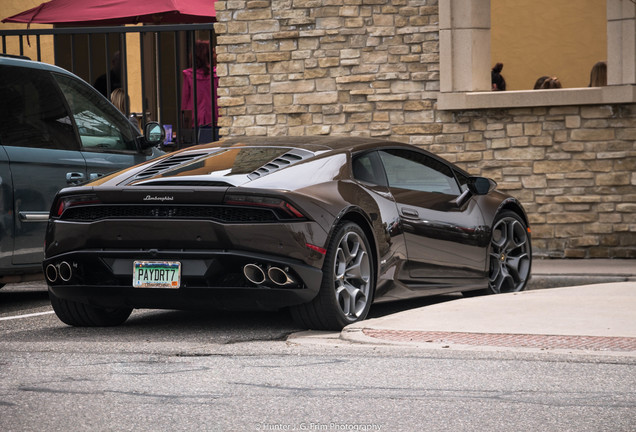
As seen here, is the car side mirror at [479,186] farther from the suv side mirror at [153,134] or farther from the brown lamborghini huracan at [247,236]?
the suv side mirror at [153,134]

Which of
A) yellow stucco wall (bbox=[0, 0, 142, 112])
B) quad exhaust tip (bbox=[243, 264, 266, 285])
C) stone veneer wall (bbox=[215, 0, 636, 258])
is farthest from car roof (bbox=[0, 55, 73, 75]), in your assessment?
yellow stucco wall (bbox=[0, 0, 142, 112])

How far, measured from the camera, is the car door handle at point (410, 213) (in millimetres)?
8242

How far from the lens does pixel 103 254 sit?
7340mm

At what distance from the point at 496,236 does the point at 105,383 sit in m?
4.71

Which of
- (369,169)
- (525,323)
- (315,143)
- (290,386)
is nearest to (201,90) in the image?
(315,143)

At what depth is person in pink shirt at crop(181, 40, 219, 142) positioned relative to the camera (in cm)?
1477

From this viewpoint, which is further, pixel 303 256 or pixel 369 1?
pixel 369 1

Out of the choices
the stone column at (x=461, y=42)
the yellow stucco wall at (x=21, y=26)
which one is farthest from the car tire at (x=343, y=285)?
the yellow stucco wall at (x=21, y=26)

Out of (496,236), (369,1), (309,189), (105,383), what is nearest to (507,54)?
(369,1)

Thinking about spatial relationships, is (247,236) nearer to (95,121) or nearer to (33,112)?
(33,112)

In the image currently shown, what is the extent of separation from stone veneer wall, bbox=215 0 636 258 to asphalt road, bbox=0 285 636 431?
638 centimetres

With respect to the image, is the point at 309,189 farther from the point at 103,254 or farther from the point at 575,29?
the point at 575,29

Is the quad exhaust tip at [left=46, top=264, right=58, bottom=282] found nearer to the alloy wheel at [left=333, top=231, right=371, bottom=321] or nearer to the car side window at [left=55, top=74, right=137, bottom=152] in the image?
the alloy wheel at [left=333, top=231, right=371, bottom=321]

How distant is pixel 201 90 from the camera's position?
1489 cm
